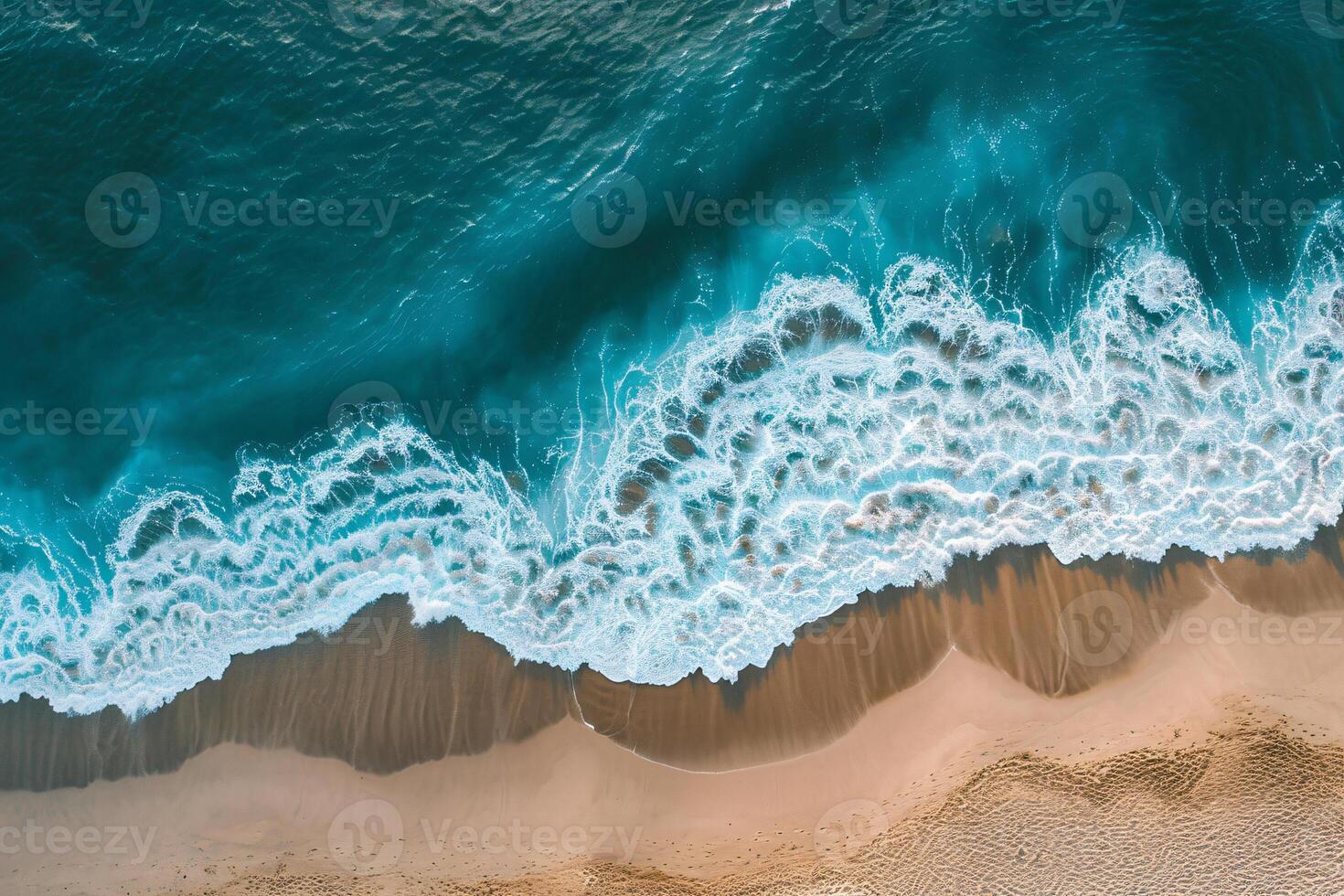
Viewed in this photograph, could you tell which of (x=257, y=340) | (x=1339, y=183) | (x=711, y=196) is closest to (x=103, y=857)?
(x=257, y=340)

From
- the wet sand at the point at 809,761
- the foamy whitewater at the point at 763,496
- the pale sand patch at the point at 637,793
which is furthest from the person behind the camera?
the foamy whitewater at the point at 763,496

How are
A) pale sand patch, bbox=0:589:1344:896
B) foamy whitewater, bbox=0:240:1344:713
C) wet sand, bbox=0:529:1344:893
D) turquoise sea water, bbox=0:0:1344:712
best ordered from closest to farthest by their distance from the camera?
wet sand, bbox=0:529:1344:893
pale sand patch, bbox=0:589:1344:896
foamy whitewater, bbox=0:240:1344:713
turquoise sea water, bbox=0:0:1344:712

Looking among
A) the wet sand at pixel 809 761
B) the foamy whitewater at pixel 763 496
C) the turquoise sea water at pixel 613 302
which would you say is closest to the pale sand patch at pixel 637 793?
the wet sand at pixel 809 761

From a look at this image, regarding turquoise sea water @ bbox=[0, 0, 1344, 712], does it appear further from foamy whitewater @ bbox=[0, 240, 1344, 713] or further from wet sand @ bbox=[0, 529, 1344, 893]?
wet sand @ bbox=[0, 529, 1344, 893]

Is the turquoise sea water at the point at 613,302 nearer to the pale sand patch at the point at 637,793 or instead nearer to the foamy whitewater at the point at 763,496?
the foamy whitewater at the point at 763,496

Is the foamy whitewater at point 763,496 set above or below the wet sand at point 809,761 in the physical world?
above

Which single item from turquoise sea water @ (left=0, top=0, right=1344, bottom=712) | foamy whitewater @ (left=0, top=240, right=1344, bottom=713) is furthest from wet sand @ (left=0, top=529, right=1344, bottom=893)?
turquoise sea water @ (left=0, top=0, right=1344, bottom=712)

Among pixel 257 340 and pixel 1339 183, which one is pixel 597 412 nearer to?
pixel 257 340
